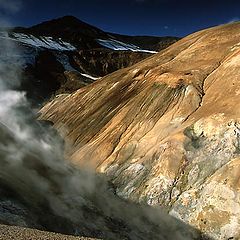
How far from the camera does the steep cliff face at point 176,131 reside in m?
40.4

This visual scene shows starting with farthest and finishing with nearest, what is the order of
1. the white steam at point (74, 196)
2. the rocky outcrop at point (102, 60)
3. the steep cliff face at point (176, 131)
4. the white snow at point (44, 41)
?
1. the white snow at point (44, 41)
2. the rocky outcrop at point (102, 60)
3. the steep cliff face at point (176, 131)
4. the white steam at point (74, 196)

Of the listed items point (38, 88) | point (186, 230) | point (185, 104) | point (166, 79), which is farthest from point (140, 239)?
point (38, 88)

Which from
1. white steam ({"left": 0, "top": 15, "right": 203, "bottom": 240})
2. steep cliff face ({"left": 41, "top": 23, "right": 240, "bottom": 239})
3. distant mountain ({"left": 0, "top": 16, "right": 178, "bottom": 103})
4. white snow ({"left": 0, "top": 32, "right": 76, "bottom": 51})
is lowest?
white steam ({"left": 0, "top": 15, "right": 203, "bottom": 240})

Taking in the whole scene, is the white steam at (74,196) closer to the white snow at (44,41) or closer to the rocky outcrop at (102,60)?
the rocky outcrop at (102,60)

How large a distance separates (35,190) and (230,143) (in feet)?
61.6

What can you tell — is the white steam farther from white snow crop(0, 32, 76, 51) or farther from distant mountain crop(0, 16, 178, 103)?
white snow crop(0, 32, 76, 51)

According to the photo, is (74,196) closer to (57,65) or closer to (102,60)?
(57,65)

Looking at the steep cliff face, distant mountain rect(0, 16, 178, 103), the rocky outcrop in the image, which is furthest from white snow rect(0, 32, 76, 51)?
the steep cliff face

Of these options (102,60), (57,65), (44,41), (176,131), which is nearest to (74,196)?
(176,131)

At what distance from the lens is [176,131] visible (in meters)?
47.8

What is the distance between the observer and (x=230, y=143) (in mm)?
43438

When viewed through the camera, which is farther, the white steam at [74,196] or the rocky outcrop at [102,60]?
the rocky outcrop at [102,60]

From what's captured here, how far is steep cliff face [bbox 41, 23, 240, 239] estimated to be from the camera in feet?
133

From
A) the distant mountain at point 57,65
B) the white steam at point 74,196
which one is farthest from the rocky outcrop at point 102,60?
the white steam at point 74,196
